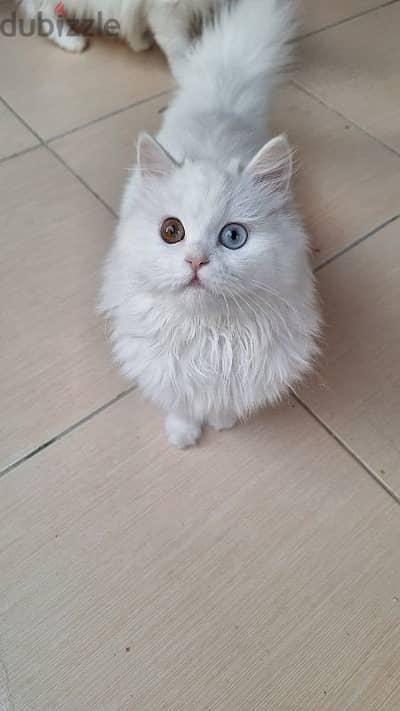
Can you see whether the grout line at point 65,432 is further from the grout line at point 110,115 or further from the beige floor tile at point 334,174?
the grout line at point 110,115

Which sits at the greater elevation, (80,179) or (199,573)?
(80,179)

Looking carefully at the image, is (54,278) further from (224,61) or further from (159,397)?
(224,61)

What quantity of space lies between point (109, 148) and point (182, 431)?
866 mm

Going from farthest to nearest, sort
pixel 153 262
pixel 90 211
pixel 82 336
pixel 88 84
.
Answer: pixel 88 84 → pixel 90 211 → pixel 82 336 → pixel 153 262

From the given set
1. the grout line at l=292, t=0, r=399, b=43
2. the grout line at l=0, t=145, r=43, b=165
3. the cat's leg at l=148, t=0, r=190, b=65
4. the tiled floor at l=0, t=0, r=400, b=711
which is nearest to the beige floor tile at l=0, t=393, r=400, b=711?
the tiled floor at l=0, t=0, r=400, b=711

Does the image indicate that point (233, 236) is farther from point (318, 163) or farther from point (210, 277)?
point (318, 163)

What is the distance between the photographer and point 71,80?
1.55 meters

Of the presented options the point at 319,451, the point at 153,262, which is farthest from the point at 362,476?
the point at 153,262

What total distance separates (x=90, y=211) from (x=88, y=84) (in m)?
0.53

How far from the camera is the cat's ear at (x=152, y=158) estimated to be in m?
0.67

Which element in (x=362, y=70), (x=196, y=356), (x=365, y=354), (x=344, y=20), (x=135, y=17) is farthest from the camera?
(x=344, y=20)

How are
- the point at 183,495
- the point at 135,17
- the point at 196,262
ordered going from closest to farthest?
the point at 196,262 → the point at 183,495 → the point at 135,17

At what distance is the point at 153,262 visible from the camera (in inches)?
25.6

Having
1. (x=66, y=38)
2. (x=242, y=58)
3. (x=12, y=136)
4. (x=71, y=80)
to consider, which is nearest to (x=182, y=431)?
(x=242, y=58)
